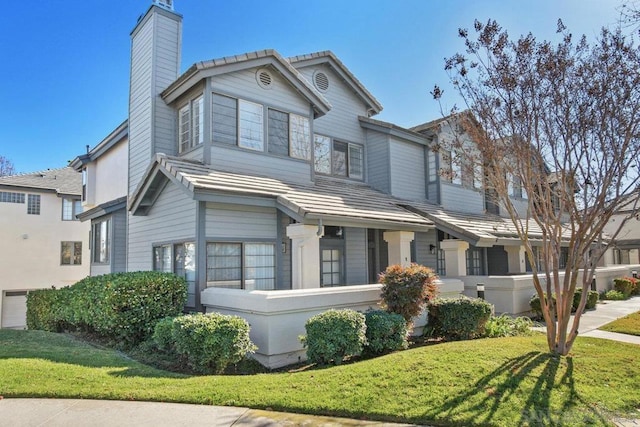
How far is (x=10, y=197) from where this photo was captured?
25609 millimetres

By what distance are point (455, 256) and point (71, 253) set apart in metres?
23.6

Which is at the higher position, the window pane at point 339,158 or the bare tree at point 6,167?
the bare tree at point 6,167

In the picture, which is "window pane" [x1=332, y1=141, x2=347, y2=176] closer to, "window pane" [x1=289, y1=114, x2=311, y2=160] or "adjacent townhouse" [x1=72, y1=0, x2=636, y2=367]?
"adjacent townhouse" [x1=72, y1=0, x2=636, y2=367]

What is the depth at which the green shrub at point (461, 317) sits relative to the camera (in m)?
9.72

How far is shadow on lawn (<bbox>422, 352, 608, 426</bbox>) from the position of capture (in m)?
5.02

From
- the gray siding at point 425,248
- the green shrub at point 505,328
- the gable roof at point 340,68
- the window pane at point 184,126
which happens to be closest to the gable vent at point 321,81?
the gable roof at point 340,68

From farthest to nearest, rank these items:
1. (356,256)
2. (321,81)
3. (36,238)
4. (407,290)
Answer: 1. (36,238)
2. (321,81)
3. (356,256)
4. (407,290)

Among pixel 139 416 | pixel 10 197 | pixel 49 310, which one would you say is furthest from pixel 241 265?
pixel 10 197

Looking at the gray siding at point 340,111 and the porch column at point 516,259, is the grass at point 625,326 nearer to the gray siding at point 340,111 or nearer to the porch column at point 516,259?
the porch column at point 516,259

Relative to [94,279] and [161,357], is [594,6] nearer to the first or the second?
[161,357]

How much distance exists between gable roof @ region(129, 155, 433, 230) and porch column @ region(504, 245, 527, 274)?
6.03 m

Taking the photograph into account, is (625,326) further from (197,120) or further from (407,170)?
(197,120)

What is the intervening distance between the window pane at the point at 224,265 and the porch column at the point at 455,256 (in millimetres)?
7685

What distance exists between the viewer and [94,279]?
434 inches
